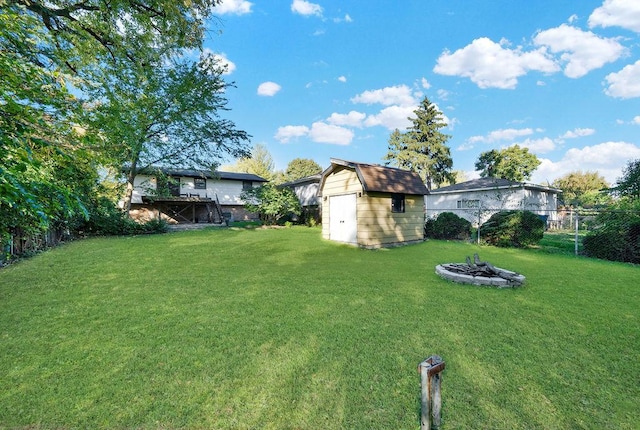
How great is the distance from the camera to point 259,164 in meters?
38.9

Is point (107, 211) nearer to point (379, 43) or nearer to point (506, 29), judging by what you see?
point (379, 43)

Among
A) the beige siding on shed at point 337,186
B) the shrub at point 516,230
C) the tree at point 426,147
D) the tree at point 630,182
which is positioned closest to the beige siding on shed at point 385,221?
the beige siding on shed at point 337,186

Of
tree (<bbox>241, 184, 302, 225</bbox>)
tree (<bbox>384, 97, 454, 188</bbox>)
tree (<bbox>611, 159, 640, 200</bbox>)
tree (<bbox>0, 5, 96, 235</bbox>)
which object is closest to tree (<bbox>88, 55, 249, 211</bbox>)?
tree (<bbox>241, 184, 302, 225</bbox>)

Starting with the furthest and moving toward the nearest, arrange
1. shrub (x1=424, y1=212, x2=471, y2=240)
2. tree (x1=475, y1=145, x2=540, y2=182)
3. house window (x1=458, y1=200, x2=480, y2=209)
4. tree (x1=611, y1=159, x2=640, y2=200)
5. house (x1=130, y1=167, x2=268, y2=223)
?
tree (x1=475, y1=145, x2=540, y2=182), house (x1=130, y1=167, x2=268, y2=223), house window (x1=458, y1=200, x2=480, y2=209), tree (x1=611, y1=159, x2=640, y2=200), shrub (x1=424, y1=212, x2=471, y2=240)

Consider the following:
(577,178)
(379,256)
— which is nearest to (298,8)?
(379,256)

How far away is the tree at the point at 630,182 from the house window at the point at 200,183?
95.6ft

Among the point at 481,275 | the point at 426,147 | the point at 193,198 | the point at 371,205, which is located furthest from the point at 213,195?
the point at 481,275

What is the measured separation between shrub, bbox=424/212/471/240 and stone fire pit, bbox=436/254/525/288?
760 centimetres

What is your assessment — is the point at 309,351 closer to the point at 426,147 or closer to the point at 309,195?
the point at 309,195

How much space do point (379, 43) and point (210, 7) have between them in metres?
11.5

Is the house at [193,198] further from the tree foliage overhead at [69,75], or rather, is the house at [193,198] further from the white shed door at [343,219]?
the white shed door at [343,219]

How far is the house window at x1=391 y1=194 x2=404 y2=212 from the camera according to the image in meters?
10.6

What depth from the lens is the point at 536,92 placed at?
14680 mm

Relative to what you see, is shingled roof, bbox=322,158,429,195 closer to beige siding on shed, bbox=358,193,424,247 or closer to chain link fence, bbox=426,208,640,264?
beige siding on shed, bbox=358,193,424,247
